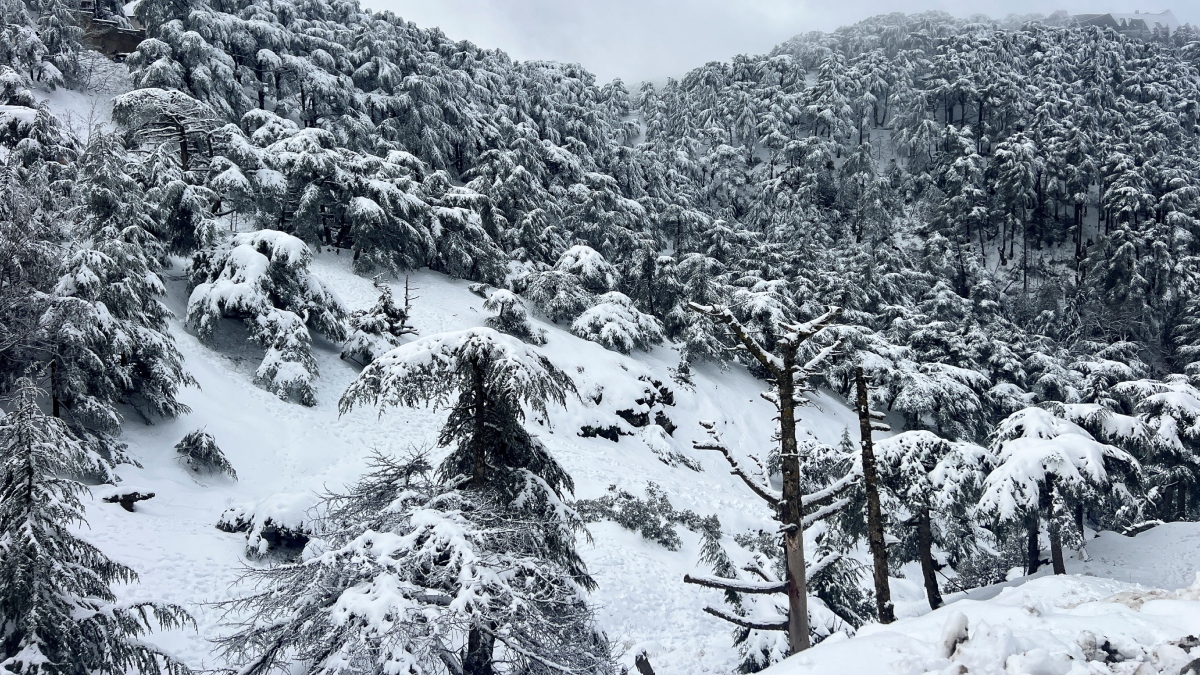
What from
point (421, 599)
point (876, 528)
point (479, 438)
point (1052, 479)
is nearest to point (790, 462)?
point (876, 528)

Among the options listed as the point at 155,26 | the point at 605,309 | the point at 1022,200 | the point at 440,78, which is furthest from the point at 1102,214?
the point at 155,26

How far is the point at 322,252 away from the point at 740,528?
22473 millimetres

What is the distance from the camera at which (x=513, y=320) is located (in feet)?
78.0

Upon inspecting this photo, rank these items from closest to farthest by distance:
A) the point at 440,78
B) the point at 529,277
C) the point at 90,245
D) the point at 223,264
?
the point at 90,245 < the point at 223,264 < the point at 529,277 < the point at 440,78

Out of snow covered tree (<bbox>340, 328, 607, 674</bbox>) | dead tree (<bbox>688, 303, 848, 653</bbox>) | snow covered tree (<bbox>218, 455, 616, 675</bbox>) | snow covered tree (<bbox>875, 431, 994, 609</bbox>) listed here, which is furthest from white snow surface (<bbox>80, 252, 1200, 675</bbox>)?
snow covered tree (<bbox>340, 328, 607, 674</bbox>)

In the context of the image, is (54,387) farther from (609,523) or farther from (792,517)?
(792,517)

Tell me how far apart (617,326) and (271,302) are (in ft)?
44.4

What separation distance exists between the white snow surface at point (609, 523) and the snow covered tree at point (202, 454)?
0.25 meters

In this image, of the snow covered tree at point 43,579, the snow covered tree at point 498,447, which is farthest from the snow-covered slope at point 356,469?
the snow covered tree at point 498,447

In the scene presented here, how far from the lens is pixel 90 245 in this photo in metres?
12.8

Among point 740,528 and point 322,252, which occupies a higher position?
point 322,252

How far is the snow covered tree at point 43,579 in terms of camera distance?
471 centimetres

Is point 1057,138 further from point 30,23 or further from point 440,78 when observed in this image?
point 30,23

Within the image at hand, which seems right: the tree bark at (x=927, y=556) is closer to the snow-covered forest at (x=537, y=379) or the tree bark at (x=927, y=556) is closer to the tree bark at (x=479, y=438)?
the snow-covered forest at (x=537, y=379)
